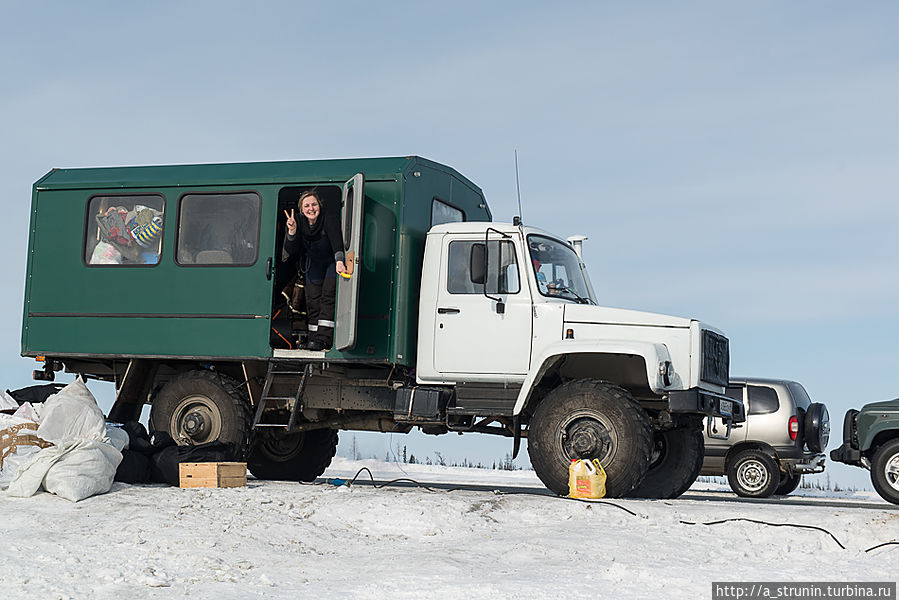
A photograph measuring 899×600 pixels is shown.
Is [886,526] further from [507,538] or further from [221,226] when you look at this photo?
[221,226]

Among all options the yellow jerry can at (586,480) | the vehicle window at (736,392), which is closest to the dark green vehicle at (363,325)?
the yellow jerry can at (586,480)

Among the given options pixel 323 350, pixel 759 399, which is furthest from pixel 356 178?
pixel 759 399

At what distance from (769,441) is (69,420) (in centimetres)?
997

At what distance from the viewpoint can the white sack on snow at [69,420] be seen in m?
10.5

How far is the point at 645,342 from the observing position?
10.9 metres

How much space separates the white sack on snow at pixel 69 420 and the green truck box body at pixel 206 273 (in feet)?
6.21

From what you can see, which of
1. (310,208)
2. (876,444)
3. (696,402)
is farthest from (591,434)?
(876,444)

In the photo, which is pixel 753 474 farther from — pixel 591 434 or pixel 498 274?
pixel 498 274

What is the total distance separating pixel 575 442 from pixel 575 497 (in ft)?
1.95

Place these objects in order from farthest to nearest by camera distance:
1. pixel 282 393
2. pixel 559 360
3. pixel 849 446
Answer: pixel 849 446 < pixel 282 393 < pixel 559 360

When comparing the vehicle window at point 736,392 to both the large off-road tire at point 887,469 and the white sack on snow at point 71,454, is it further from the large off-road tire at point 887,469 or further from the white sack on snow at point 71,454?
the white sack on snow at point 71,454

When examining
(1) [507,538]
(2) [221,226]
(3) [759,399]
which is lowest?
(1) [507,538]

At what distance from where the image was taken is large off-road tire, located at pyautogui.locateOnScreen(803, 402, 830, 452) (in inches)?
607

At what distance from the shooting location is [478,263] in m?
11.1
